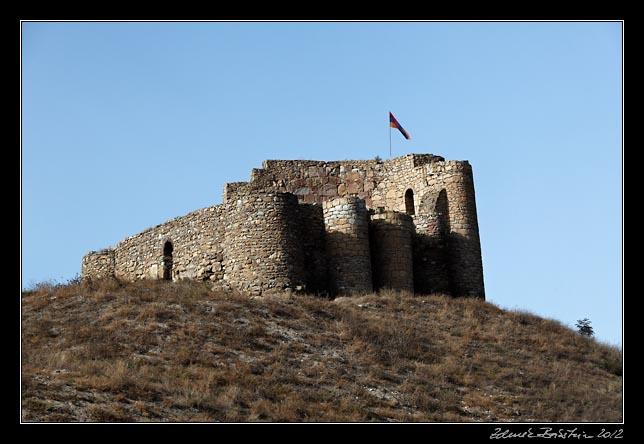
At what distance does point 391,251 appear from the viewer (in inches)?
1303

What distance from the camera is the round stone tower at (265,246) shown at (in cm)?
3184

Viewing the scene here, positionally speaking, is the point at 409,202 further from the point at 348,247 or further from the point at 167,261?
the point at 167,261

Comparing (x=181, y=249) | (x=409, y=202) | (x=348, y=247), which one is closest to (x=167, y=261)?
(x=181, y=249)

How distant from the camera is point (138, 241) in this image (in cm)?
3697

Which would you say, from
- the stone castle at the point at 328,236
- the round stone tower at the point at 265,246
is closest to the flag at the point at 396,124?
the stone castle at the point at 328,236

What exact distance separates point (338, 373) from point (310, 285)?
657cm

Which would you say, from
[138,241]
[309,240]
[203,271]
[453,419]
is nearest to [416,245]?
[309,240]

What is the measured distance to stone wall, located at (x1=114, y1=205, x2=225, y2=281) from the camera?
34.0 metres

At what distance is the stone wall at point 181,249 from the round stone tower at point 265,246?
45.4 inches

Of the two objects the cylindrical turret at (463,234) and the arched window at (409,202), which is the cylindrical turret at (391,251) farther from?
the arched window at (409,202)

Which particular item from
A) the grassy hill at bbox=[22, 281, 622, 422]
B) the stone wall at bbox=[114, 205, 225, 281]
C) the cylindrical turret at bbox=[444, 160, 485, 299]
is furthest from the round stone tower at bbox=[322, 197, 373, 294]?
the stone wall at bbox=[114, 205, 225, 281]

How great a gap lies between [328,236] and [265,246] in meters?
1.99

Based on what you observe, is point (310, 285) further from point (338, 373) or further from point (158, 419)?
point (158, 419)

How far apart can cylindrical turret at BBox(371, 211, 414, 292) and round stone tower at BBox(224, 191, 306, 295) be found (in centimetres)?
232
